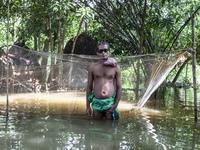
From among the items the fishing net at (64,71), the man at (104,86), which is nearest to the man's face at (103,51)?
the man at (104,86)

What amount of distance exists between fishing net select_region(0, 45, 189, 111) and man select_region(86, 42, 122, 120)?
151 centimetres

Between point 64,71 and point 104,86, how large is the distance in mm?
2123

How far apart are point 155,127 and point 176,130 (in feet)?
1.00

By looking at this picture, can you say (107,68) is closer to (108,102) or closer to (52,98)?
(108,102)

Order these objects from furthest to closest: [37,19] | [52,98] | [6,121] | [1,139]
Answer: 1. [37,19]
2. [52,98]
3. [6,121]
4. [1,139]

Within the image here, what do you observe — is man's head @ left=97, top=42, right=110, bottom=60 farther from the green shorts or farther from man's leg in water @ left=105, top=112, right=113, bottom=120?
→ man's leg in water @ left=105, top=112, right=113, bottom=120

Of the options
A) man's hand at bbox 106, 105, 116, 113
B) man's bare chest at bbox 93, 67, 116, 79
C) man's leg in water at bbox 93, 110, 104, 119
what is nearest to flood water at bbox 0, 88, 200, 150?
man's leg in water at bbox 93, 110, 104, 119

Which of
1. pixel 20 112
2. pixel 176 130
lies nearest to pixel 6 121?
pixel 20 112

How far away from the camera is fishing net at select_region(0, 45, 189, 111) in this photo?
471 centimetres

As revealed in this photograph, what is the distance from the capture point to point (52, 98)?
6.26 metres

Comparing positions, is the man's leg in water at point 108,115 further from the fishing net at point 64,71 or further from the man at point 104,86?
the fishing net at point 64,71

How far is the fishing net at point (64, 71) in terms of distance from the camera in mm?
4711

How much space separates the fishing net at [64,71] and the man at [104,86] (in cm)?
151

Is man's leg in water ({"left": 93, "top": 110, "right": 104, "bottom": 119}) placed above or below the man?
below
